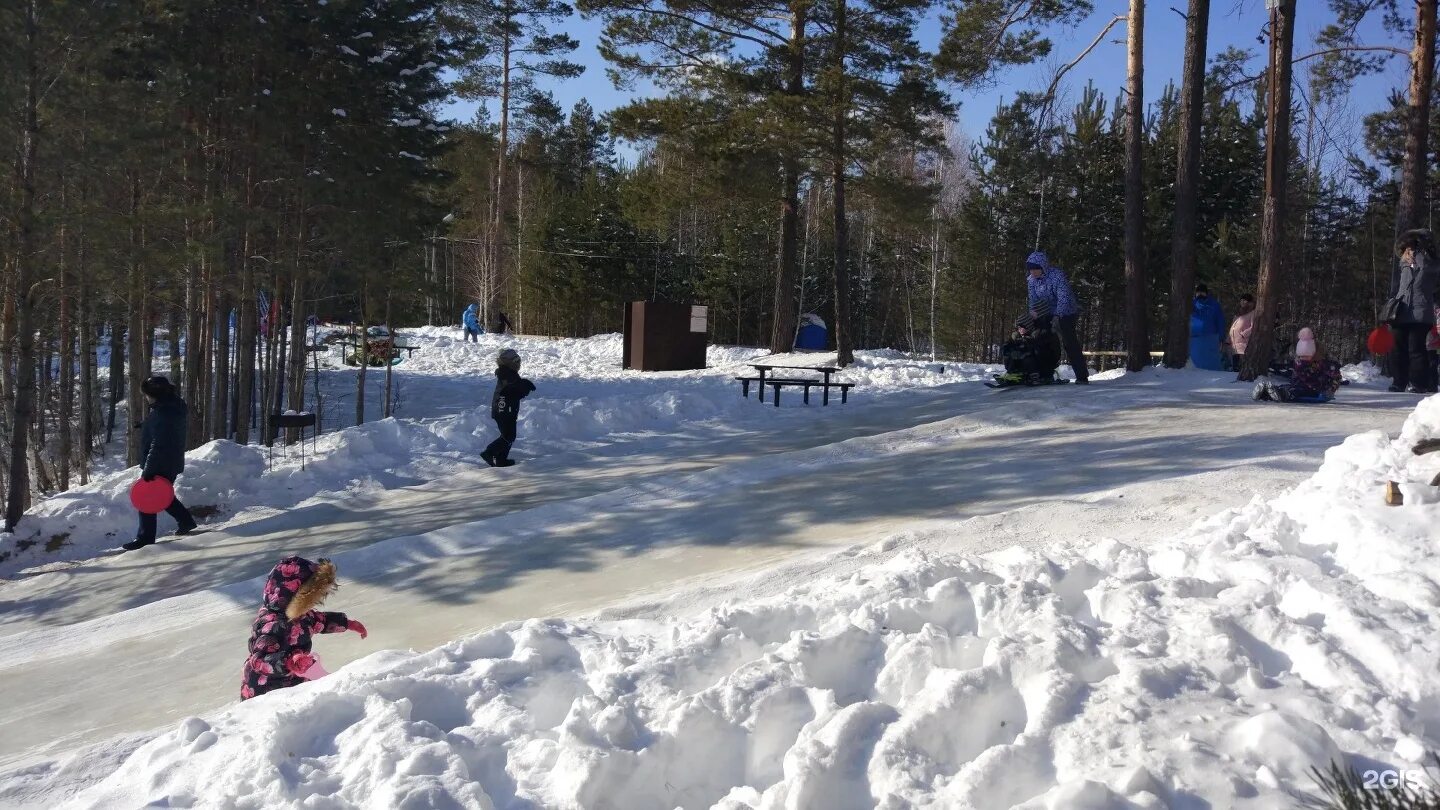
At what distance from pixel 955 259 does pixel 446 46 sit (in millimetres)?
18497

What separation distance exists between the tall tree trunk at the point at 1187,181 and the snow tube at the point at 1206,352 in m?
0.37

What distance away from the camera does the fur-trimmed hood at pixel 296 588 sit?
4887mm

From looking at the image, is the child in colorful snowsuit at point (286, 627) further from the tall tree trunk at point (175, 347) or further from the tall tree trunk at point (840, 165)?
the tall tree trunk at point (840, 165)

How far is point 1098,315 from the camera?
109 ft

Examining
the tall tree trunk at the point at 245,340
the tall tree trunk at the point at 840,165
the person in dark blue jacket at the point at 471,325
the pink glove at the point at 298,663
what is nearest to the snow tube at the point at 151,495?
the pink glove at the point at 298,663

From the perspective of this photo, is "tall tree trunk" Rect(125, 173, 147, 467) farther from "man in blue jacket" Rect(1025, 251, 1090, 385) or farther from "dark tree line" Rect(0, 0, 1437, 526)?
"man in blue jacket" Rect(1025, 251, 1090, 385)

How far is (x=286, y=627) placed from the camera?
5.00 metres

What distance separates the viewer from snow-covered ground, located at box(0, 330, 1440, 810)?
3502mm

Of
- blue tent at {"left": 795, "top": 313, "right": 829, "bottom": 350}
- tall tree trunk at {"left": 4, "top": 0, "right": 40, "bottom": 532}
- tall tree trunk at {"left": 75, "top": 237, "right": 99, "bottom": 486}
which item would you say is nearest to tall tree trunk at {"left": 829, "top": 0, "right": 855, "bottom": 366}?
blue tent at {"left": 795, "top": 313, "right": 829, "bottom": 350}

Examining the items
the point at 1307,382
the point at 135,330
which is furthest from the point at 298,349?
the point at 1307,382

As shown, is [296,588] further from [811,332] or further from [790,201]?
[811,332]

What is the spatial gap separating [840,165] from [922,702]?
18211mm

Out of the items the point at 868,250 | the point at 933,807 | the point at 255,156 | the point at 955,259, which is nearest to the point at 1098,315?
the point at 955,259

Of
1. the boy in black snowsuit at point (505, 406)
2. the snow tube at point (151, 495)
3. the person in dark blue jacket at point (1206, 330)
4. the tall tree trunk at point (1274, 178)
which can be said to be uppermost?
the tall tree trunk at point (1274, 178)
